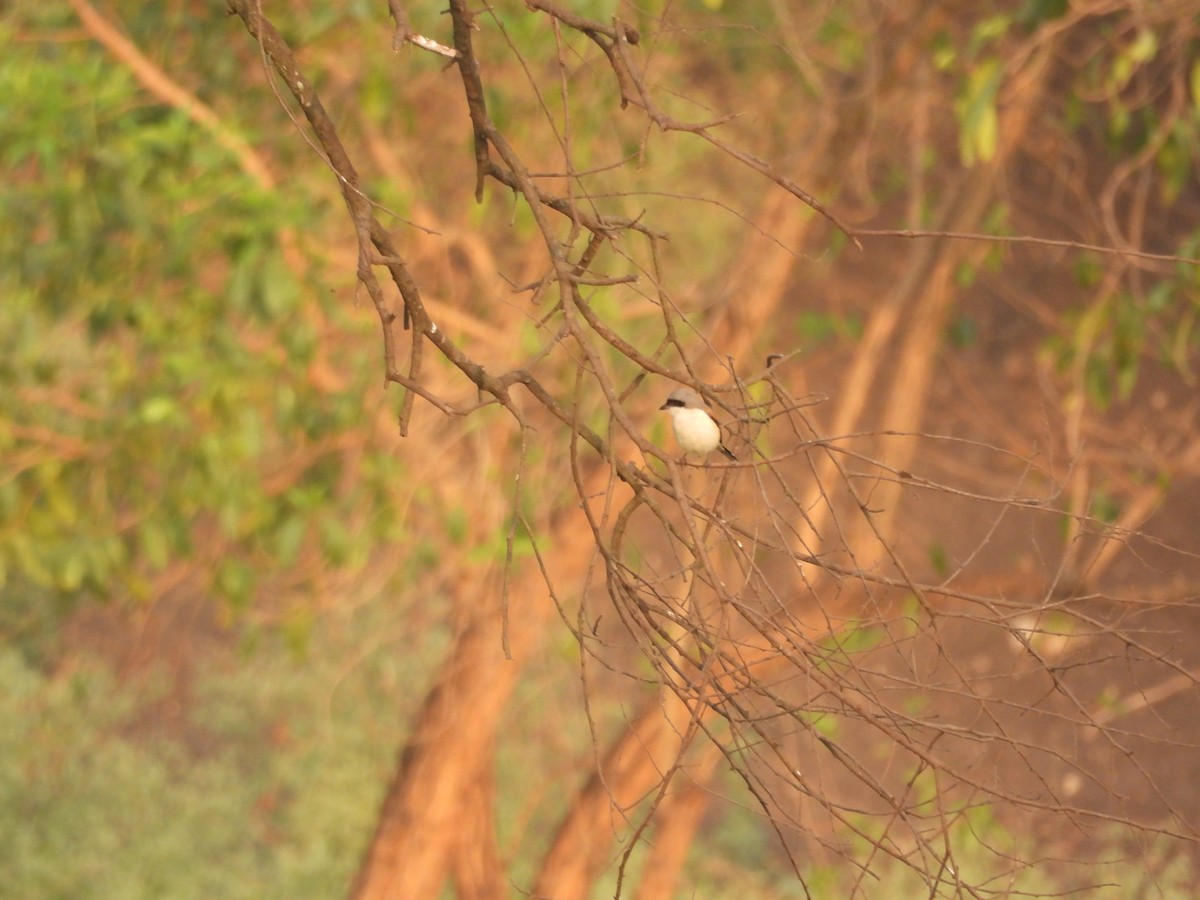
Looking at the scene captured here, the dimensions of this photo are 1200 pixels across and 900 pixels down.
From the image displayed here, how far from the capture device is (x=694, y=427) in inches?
62.7

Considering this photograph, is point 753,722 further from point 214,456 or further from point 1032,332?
point 1032,332

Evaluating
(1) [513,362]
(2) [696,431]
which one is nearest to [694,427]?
→ (2) [696,431]

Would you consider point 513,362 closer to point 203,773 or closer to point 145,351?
point 145,351

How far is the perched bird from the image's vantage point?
159 cm

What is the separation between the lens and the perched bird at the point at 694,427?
1587 millimetres

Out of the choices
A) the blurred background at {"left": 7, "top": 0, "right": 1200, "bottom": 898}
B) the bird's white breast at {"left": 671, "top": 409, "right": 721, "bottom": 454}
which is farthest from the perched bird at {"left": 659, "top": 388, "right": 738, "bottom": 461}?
the blurred background at {"left": 7, "top": 0, "right": 1200, "bottom": 898}

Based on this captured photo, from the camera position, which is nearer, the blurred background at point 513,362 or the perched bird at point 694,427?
the perched bird at point 694,427

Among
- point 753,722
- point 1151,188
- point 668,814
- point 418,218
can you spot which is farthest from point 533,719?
point 753,722

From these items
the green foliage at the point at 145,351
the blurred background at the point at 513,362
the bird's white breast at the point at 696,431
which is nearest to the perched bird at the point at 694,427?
the bird's white breast at the point at 696,431

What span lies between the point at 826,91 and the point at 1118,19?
0.88 m

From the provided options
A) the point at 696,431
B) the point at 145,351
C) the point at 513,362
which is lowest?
the point at 696,431

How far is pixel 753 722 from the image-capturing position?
3.78 feet

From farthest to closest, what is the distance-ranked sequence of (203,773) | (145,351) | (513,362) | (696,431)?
(203,773) → (513,362) → (145,351) → (696,431)

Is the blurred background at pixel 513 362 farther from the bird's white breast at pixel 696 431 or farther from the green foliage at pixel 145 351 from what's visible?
the bird's white breast at pixel 696 431
